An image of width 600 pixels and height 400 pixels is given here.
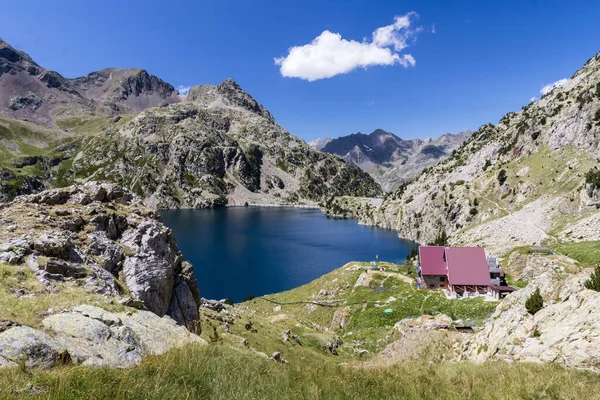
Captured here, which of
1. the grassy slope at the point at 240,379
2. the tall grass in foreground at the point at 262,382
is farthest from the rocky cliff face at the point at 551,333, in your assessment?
the tall grass in foreground at the point at 262,382

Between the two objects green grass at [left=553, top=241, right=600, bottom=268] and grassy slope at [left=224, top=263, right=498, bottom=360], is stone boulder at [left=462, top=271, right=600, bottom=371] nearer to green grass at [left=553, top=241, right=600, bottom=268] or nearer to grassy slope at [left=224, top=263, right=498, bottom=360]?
grassy slope at [left=224, top=263, right=498, bottom=360]

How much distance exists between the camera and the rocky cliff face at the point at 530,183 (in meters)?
83.4

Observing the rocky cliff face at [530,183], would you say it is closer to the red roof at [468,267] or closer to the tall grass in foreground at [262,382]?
the red roof at [468,267]

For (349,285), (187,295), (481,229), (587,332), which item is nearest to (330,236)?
(481,229)

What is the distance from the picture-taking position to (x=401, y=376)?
10977 mm

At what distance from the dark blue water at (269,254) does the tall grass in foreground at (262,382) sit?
81.9 metres

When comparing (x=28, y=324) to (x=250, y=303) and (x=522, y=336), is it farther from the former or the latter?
(x=250, y=303)

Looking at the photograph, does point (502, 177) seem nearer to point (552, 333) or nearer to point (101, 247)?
point (552, 333)

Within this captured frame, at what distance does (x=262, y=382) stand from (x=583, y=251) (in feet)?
224

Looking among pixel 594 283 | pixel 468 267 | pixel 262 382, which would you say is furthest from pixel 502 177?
pixel 262 382

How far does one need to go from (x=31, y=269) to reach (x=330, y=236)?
169m

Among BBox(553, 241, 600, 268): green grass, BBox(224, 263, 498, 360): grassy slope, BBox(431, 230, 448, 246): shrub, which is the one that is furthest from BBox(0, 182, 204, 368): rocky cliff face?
BBox(431, 230, 448, 246): shrub

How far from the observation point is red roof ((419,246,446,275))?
190 ft

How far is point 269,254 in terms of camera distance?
446 feet
